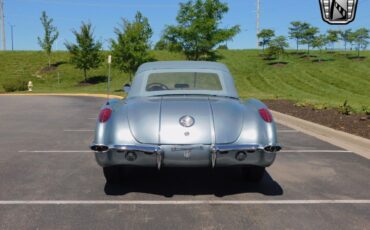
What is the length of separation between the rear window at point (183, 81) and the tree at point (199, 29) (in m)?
23.8

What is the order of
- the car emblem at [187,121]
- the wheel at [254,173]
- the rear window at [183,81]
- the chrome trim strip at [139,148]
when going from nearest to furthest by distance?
1. the chrome trim strip at [139,148]
2. the car emblem at [187,121]
3. the wheel at [254,173]
4. the rear window at [183,81]

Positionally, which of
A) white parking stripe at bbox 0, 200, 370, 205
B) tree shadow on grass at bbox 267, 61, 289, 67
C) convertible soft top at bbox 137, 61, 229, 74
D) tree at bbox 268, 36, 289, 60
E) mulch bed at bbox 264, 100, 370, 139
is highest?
tree at bbox 268, 36, 289, 60

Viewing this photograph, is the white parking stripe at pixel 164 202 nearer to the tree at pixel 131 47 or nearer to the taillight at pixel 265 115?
the taillight at pixel 265 115

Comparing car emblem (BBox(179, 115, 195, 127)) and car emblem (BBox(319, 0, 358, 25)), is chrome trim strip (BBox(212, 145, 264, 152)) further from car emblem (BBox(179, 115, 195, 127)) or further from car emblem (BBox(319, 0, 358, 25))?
car emblem (BBox(319, 0, 358, 25))

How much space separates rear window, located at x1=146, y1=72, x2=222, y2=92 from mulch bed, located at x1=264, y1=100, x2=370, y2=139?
447 centimetres

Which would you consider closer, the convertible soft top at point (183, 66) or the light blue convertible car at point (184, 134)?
the light blue convertible car at point (184, 134)

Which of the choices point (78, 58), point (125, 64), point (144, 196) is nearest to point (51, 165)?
point (144, 196)

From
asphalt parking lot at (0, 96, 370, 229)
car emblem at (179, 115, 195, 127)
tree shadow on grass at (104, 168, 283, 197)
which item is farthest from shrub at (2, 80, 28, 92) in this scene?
car emblem at (179, 115, 195, 127)

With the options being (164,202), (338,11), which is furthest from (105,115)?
(338,11)

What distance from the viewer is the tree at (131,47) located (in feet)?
107

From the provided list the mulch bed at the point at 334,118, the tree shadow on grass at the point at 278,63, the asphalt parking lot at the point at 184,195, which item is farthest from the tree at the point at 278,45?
the asphalt parking lot at the point at 184,195

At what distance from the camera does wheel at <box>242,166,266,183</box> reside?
515cm

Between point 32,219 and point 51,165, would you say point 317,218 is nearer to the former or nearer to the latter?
point 32,219

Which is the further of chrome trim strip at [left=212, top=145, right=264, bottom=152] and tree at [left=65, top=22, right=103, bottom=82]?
tree at [left=65, top=22, right=103, bottom=82]
